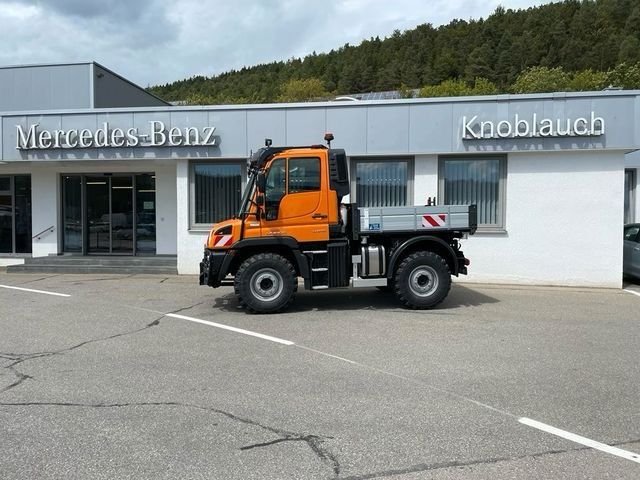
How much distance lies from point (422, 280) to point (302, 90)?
77.2 metres

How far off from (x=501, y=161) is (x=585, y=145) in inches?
74.1

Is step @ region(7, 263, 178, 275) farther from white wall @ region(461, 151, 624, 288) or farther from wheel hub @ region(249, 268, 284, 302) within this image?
white wall @ region(461, 151, 624, 288)

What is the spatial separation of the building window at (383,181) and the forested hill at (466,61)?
172 ft

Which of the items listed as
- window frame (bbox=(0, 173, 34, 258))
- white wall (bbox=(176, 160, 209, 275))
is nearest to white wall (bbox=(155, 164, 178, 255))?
white wall (bbox=(176, 160, 209, 275))

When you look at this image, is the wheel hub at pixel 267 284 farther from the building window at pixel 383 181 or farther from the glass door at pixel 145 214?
the glass door at pixel 145 214

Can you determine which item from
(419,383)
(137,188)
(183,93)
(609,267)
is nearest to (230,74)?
(183,93)

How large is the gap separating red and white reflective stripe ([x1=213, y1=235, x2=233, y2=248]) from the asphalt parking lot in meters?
1.18

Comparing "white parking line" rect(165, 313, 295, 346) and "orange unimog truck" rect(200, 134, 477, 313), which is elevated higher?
"orange unimog truck" rect(200, 134, 477, 313)

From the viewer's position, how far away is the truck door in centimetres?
947

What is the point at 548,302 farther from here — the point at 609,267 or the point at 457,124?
the point at 457,124

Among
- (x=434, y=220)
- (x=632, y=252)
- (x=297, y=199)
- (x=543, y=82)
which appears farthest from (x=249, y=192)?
(x=543, y=82)

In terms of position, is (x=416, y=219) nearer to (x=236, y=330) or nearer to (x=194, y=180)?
(x=236, y=330)

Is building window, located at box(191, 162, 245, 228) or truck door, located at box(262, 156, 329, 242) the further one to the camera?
building window, located at box(191, 162, 245, 228)

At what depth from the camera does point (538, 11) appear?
88312 mm
